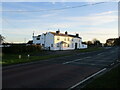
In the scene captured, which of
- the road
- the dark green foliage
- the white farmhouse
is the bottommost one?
the road

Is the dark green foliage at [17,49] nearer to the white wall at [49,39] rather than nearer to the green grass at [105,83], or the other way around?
the white wall at [49,39]

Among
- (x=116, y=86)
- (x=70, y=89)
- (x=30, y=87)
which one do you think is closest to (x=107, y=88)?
(x=116, y=86)

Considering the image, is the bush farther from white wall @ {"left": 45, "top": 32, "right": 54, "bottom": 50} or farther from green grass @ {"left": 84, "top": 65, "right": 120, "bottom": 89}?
green grass @ {"left": 84, "top": 65, "right": 120, "bottom": 89}

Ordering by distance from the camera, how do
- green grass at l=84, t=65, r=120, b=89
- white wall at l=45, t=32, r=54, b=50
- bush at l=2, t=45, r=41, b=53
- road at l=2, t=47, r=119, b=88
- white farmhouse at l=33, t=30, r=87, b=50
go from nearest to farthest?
1. green grass at l=84, t=65, r=120, b=89
2. road at l=2, t=47, r=119, b=88
3. bush at l=2, t=45, r=41, b=53
4. white farmhouse at l=33, t=30, r=87, b=50
5. white wall at l=45, t=32, r=54, b=50

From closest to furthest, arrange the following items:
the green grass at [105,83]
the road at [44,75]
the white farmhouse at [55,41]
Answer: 1. the green grass at [105,83]
2. the road at [44,75]
3. the white farmhouse at [55,41]

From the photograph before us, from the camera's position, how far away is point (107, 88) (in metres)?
8.73

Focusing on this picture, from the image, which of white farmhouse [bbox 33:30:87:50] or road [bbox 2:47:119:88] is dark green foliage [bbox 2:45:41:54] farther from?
road [bbox 2:47:119:88]

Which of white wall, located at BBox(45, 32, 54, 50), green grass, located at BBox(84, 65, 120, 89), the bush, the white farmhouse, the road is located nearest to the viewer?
green grass, located at BBox(84, 65, 120, 89)

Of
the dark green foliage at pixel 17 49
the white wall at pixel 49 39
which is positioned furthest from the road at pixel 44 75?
the white wall at pixel 49 39

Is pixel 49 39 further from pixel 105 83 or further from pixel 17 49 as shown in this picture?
pixel 105 83

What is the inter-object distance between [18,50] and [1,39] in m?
27.3

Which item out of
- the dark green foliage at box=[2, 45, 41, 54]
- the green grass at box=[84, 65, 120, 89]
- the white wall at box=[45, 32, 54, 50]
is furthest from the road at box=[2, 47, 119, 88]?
the white wall at box=[45, 32, 54, 50]

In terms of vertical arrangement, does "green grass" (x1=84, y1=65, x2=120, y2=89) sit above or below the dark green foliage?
below

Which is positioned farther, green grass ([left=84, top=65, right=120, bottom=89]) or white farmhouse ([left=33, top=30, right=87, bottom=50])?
white farmhouse ([left=33, top=30, right=87, bottom=50])
